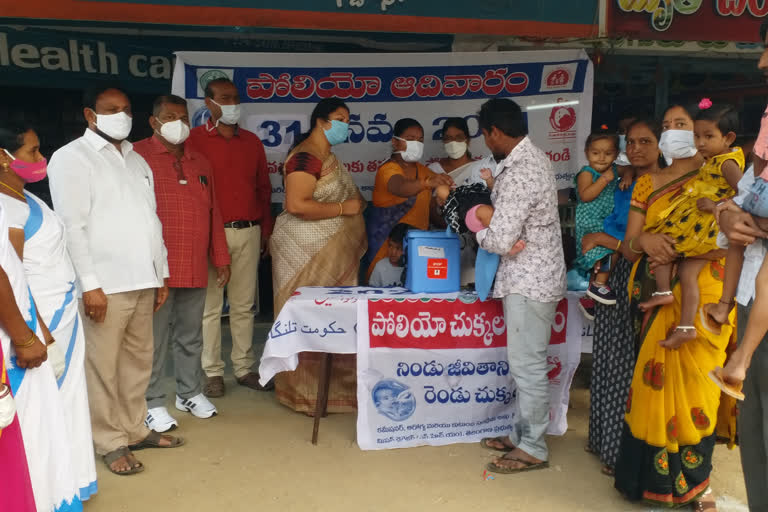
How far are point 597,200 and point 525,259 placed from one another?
77cm

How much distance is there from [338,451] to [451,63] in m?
2.94

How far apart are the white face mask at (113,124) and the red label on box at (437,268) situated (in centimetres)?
170

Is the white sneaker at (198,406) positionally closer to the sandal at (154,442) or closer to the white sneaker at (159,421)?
the white sneaker at (159,421)

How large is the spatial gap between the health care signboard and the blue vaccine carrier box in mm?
1532

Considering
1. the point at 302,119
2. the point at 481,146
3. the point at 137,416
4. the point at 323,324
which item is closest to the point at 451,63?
the point at 481,146

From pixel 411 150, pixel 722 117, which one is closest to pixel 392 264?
pixel 411 150

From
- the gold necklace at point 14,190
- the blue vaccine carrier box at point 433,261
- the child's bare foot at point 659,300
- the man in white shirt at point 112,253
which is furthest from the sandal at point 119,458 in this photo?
the child's bare foot at point 659,300

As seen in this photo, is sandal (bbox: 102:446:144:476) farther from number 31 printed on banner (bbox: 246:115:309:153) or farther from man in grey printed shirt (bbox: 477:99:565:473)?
number 31 printed on banner (bbox: 246:115:309:153)

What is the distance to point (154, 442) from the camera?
375cm

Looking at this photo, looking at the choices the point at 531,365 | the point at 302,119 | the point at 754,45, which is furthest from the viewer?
the point at 754,45

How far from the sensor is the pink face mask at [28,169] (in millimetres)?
2693

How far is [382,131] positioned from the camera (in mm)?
5176

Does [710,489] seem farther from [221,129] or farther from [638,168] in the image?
[221,129]

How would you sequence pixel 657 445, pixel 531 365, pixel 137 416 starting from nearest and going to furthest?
pixel 657 445 → pixel 531 365 → pixel 137 416
